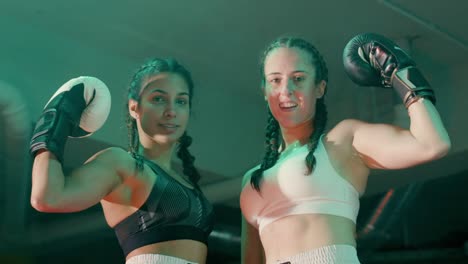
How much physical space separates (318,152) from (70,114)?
2.09 ft

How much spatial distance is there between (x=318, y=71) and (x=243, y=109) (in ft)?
10.2

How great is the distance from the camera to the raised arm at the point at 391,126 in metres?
1.71

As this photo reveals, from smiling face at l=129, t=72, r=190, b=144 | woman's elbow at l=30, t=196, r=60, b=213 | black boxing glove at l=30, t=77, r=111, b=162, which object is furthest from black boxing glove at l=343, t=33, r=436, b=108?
woman's elbow at l=30, t=196, r=60, b=213

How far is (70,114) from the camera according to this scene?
5.82 ft

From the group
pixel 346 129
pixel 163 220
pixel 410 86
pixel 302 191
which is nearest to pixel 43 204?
pixel 163 220

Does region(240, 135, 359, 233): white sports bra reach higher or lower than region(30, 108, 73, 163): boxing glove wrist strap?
lower

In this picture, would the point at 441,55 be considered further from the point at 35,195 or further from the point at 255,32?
the point at 35,195

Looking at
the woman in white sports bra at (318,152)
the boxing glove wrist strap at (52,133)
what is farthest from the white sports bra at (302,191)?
the boxing glove wrist strap at (52,133)

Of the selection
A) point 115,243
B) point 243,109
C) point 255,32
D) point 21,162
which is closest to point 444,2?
point 255,32

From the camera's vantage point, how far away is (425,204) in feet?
19.6

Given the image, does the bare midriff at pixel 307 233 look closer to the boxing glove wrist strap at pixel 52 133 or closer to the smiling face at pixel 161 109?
the smiling face at pixel 161 109

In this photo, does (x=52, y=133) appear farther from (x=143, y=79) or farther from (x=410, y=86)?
(x=410, y=86)

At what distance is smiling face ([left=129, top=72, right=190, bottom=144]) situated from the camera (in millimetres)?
2055

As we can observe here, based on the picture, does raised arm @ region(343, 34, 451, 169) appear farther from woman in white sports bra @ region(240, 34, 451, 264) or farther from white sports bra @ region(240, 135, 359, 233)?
white sports bra @ region(240, 135, 359, 233)
